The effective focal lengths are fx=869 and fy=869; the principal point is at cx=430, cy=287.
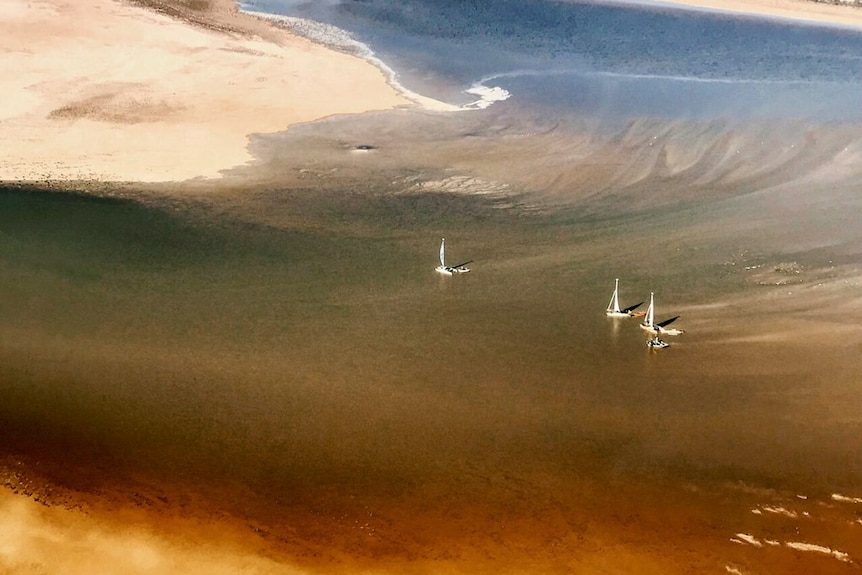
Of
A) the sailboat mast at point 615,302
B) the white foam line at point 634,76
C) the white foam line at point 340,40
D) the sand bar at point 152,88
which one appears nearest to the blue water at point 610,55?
the white foam line at point 634,76

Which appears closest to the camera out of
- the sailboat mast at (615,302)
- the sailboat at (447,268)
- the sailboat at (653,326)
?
the sailboat at (653,326)

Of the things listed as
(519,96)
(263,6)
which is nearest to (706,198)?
(519,96)

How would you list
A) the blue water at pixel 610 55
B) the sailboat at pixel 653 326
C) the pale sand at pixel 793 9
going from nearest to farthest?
the sailboat at pixel 653 326 → the blue water at pixel 610 55 → the pale sand at pixel 793 9

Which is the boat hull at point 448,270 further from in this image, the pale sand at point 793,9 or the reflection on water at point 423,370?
the pale sand at point 793,9

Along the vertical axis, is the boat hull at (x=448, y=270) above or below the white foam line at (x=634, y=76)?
below

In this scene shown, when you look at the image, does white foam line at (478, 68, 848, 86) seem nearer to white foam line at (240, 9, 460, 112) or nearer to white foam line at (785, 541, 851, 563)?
white foam line at (240, 9, 460, 112)

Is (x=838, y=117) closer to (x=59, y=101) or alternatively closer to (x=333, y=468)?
(x=333, y=468)

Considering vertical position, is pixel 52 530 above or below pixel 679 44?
below

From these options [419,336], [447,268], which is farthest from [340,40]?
[419,336]
